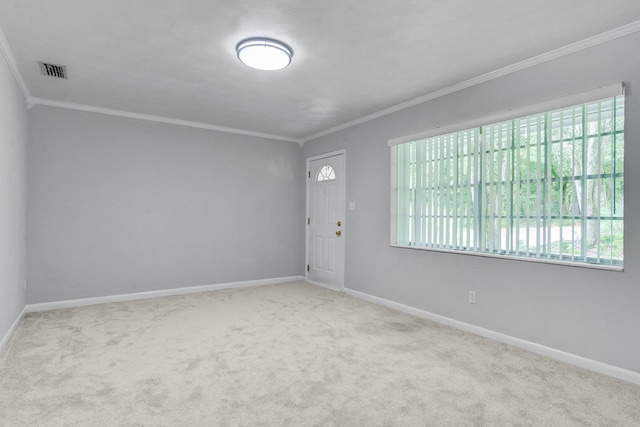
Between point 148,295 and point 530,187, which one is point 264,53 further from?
point 148,295

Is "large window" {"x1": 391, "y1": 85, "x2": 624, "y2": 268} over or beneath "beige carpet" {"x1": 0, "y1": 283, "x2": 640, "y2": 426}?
over

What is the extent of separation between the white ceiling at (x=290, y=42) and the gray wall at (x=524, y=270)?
224 mm

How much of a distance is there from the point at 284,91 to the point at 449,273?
8.54 ft

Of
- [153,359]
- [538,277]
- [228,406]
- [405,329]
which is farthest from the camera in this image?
[405,329]

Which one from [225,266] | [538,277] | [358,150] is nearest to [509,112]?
[538,277]

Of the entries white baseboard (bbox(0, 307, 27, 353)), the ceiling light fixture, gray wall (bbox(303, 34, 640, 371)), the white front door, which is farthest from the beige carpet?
the ceiling light fixture

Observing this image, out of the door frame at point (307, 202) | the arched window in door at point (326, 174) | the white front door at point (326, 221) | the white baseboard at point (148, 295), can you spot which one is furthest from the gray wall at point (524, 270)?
the white baseboard at point (148, 295)

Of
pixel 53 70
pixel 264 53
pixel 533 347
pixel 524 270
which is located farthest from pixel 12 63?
pixel 533 347

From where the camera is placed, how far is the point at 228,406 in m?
2.07

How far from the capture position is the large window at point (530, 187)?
2.61 metres

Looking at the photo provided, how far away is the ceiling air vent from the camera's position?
316 cm

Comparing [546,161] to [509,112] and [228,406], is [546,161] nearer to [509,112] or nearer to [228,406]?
[509,112]

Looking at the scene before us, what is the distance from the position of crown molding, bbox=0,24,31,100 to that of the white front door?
3.72 meters

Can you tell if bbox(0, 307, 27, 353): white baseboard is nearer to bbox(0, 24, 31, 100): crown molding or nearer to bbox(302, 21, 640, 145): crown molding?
bbox(0, 24, 31, 100): crown molding
